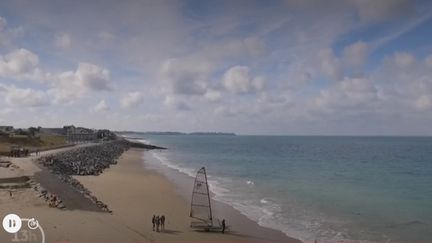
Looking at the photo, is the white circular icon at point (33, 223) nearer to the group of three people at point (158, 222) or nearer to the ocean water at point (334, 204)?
the group of three people at point (158, 222)

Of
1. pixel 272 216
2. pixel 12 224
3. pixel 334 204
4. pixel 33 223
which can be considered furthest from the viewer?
pixel 334 204

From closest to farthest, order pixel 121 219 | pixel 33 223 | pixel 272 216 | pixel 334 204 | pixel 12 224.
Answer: pixel 12 224 < pixel 33 223 < pixel 121 219 < pixel 272 216 < pixel 334 204

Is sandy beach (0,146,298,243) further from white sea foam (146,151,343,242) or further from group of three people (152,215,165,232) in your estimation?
white sea foam (146,151,343,242)

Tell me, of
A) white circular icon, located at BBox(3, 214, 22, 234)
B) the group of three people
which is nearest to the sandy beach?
the group of three people

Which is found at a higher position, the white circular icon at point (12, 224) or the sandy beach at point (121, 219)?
the white circular icon at point (12, 224)

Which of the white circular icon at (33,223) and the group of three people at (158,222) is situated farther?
the group of three people at (158,222)

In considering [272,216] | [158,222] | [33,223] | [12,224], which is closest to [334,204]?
[272,216]

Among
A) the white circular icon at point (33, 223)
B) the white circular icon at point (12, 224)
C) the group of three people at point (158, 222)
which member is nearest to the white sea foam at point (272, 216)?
the group of three people at point (158, 222)

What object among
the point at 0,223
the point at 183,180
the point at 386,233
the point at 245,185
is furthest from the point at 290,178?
the point at 0,223

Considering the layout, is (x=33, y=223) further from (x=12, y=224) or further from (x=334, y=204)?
(x=334, y=204)
